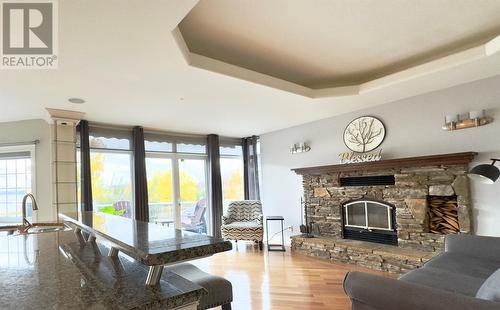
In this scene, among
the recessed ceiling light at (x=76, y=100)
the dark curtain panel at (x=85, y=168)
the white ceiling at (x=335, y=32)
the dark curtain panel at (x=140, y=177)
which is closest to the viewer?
the white ceiling at (x=335, y=32)

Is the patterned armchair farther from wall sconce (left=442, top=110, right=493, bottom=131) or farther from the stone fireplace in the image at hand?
wall sconce (left=442, top=110, right=493, bottom=131)

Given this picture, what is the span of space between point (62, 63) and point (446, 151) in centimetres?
446

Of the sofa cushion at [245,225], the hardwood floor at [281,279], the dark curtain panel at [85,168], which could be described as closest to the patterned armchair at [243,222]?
the sofa cushion at [245,225]

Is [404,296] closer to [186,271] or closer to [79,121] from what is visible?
[186,271]

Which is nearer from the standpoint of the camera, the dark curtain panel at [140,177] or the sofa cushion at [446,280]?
the sofa cushion at [446,280]

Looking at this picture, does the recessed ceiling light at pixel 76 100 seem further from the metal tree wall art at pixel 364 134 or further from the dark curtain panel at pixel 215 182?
the metal tree wall art at pixel 364 134

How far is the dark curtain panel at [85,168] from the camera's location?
14.8ft

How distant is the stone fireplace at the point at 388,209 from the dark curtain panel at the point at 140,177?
274cm

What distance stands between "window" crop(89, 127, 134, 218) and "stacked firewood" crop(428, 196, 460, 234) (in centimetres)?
478

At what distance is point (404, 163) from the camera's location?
3.93 meters

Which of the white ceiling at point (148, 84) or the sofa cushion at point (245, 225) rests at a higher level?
the white ceiling at point (148, 84)

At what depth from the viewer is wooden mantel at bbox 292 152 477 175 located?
11.4 ft

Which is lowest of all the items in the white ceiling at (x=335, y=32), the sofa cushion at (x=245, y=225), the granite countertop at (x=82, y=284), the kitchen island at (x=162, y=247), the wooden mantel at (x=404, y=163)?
the sofa cushion at (x=245, y=225)

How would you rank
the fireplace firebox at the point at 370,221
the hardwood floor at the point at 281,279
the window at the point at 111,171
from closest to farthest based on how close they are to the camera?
the hardwood floor at the point at 281,279 → the fireplace firebox at the point at 370,221 → the window at the point at 111,171
